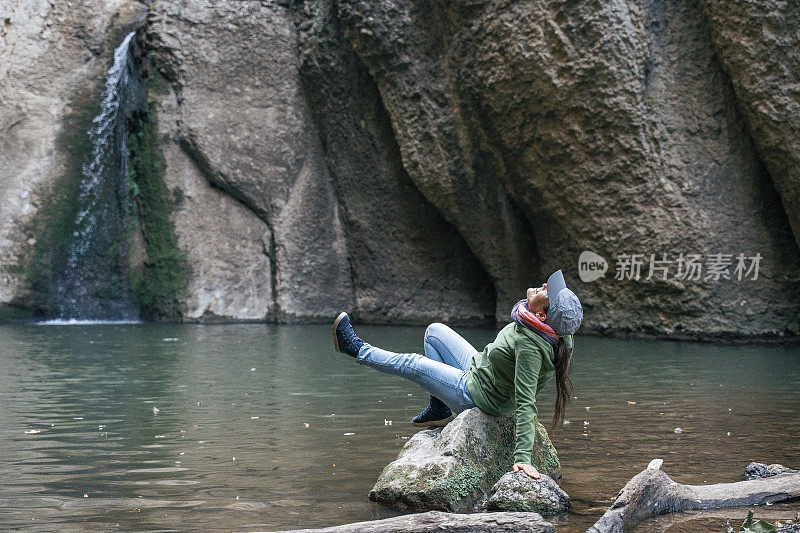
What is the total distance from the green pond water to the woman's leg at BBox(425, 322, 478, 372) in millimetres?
755

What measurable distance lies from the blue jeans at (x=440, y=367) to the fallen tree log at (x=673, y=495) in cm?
123

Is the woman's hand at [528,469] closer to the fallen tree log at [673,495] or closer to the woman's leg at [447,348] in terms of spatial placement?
the fallen tree log at [673,495]

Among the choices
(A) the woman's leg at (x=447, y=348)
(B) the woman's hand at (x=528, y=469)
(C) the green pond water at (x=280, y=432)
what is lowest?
(C) the green pond water at (x=280, y=432)

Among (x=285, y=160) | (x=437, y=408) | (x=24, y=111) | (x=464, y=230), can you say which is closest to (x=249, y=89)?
(x=285, y=160)

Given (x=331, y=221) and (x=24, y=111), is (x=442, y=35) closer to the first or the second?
(x=331, y=221)

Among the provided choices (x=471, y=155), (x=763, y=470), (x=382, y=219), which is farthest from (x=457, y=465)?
(x=382, y=219)

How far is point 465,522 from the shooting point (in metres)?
3.64

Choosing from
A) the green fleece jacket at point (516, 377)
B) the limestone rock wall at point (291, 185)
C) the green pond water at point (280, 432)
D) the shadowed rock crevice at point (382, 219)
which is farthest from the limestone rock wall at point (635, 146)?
the green fleece jacket at point (516, 377)

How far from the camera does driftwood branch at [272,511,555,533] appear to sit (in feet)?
11.5

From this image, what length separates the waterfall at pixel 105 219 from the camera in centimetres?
1988

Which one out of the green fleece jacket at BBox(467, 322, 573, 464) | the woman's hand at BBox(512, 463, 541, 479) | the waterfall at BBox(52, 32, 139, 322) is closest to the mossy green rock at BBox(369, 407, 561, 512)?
the green fleece jacket at BBox(467, 322, 573, 464)

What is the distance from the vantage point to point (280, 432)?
22.3 feet

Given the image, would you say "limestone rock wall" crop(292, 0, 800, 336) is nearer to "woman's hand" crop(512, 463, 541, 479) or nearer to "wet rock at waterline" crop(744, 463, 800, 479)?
"wet rock at waterline" crop(744, 463, 800, 479)

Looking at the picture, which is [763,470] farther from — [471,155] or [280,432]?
[471,155]
